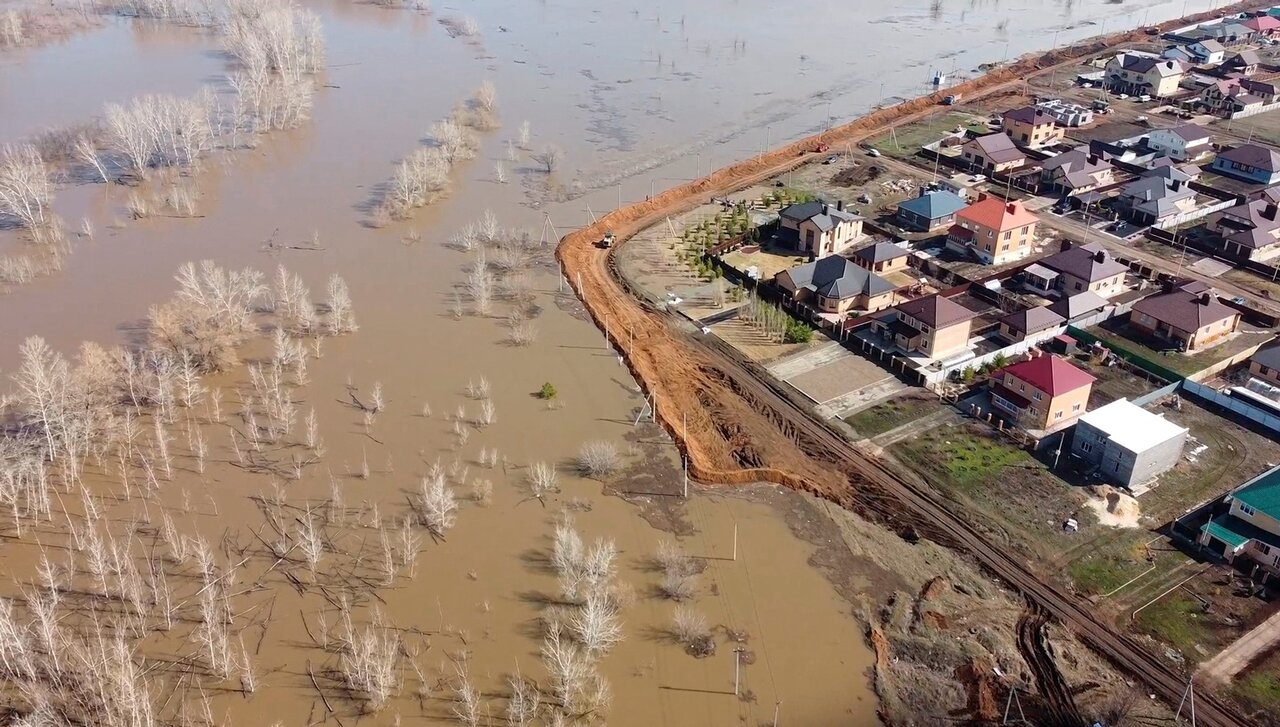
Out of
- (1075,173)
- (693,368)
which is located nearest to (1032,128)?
(1075,173)

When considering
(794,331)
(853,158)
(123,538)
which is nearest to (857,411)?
(794,331)

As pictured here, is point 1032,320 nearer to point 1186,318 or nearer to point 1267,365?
point 1186,318

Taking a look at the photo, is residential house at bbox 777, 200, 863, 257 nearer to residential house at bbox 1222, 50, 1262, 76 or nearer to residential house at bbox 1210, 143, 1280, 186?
residential house at bbox 1210, 143, 1280, 186

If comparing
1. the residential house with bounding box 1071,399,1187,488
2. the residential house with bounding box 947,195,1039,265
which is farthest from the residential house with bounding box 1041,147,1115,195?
the residential house with bounding box 1071,399,1187,488

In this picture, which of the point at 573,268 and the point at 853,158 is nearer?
the point at 573,268

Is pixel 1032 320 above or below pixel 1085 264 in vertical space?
below

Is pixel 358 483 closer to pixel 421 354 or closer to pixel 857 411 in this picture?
pixel 421 354
